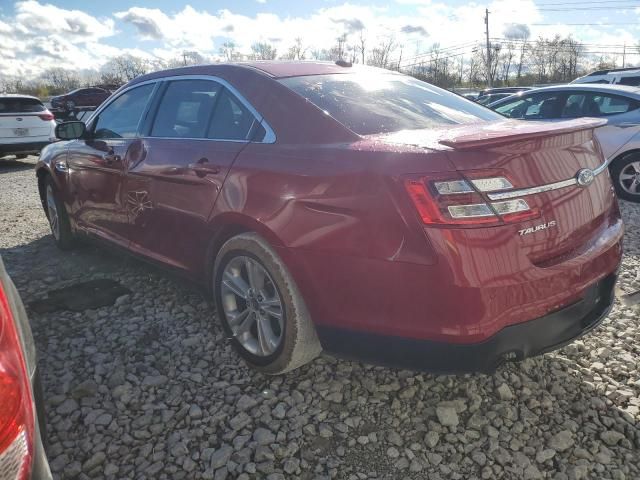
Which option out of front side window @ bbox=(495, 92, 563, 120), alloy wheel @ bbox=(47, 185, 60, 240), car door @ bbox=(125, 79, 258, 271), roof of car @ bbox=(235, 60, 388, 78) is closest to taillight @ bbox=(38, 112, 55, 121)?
alloy wheel @ bbox=(47, 185, 60, 240)

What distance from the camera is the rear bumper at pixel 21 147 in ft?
34.7

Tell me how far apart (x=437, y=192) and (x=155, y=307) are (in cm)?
233

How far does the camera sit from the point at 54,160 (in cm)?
447

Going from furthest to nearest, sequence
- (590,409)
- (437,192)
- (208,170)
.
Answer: (208,170) → (590,409) → (437,192)

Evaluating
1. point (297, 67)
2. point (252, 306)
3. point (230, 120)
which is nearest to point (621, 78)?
point (297, 67)

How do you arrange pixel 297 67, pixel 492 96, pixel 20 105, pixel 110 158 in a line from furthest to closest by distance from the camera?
pixel 492 96 < pixel 20 105 < pixel 110 158 < pixel 297 67

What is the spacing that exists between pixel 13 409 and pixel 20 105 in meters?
11.8

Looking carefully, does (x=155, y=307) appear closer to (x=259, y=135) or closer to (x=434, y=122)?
(x=259, y=135)

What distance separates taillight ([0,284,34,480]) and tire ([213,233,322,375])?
1244 millimetres

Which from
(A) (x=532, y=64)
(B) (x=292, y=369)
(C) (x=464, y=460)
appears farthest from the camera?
(A) (x=532, y=64)

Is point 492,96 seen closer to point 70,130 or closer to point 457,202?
point 70,130

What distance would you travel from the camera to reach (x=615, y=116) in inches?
248

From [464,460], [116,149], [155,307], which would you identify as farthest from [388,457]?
[116,149]

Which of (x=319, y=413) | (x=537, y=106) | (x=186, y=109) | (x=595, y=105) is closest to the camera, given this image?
(x=319, y=413)
